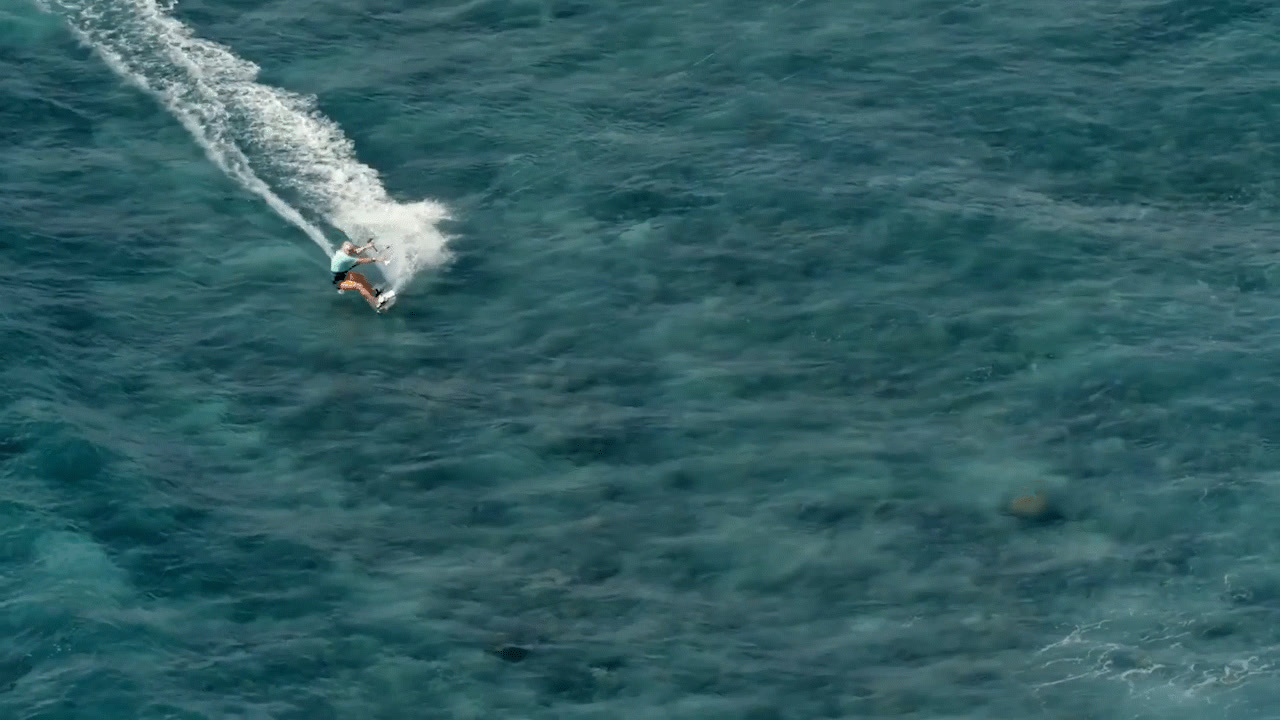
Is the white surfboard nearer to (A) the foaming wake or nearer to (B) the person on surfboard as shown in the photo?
(B) the person on surfboard

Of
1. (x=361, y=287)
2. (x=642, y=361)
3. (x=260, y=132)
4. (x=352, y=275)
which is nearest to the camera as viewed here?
(x=642, y=361)

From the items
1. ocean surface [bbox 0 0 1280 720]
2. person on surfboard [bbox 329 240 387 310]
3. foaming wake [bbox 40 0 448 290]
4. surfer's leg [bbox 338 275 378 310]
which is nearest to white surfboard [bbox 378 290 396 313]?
person on surfboard [bbox 329 240 387 310]

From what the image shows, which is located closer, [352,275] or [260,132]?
[352,275]

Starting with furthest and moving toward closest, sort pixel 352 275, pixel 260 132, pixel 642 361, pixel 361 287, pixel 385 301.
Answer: pixel 260 132 → pixel 385 301 → pixel 352 275 → pixel 361 287 → pixel 642 361

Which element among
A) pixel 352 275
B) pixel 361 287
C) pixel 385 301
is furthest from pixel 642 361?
pixel 352 275

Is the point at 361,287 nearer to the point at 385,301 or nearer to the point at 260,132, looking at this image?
the point at 385,301

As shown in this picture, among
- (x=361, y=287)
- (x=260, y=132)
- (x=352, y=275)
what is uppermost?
(x=260, y=132)

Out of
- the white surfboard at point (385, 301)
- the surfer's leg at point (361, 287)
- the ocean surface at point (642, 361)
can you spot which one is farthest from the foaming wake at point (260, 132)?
A: the surfer's leg at point (361, 287)
